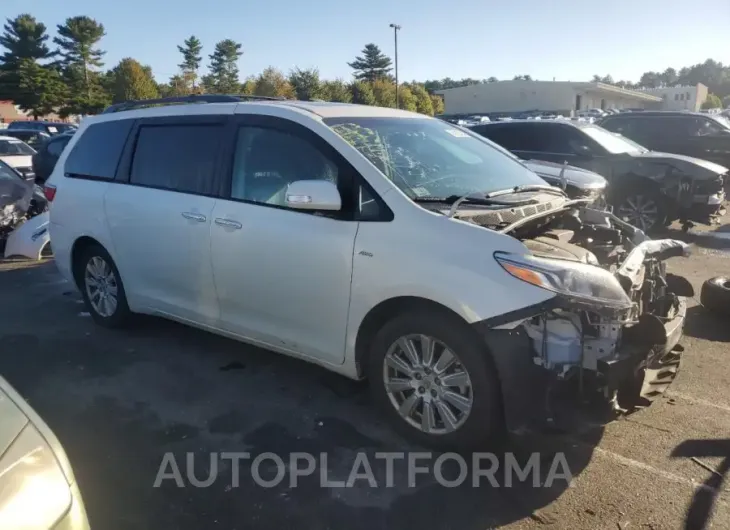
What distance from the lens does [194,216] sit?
14.9 ft

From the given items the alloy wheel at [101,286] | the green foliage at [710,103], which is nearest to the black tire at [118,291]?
the alloy wheel at [101,286]

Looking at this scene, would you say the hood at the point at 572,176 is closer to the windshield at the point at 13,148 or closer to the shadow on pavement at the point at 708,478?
the shadow on pavement at the point at 708,478

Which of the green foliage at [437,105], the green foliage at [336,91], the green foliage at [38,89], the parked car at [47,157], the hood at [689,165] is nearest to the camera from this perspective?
the hood at [689,165]

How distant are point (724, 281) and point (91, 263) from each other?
604 centimetres

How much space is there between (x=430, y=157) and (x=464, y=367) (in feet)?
5.32

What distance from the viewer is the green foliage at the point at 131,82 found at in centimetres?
5191

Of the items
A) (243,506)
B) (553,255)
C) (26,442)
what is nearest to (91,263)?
(243,506)

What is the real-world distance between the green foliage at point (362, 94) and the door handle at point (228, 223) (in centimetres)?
4183

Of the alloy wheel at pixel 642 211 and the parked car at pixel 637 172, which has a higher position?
the parked car at pixel 637 172

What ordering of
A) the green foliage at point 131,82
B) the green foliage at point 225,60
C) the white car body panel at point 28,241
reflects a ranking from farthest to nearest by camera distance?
the green foliage at point 225,60, the green foliage at point 131,82, the white car body panel at point 28,241

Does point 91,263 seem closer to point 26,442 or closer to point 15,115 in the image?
point 26,442

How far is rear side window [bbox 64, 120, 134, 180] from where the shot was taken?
5.39 meters

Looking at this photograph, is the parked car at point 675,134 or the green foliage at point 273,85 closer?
the parked car at point 675,134

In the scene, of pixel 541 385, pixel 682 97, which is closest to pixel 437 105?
pixel 682 97
